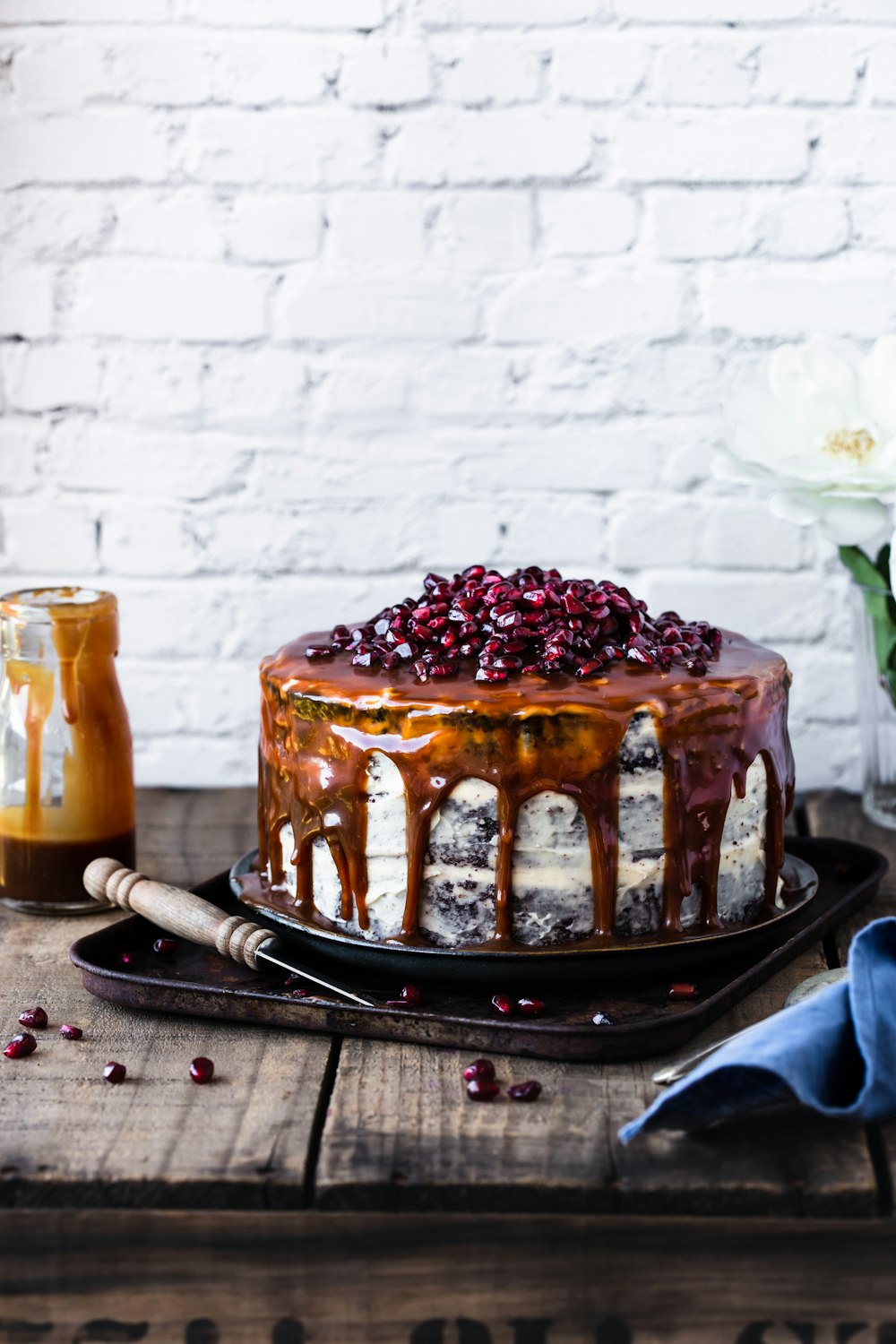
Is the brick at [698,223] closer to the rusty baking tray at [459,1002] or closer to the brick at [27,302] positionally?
the brick at [27,302]

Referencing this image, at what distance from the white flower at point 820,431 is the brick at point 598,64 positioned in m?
0.55

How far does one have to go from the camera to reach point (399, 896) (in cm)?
132

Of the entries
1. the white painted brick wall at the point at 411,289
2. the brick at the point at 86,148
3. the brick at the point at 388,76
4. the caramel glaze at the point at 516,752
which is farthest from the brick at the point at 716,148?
the caramel glaze at the point at 516,752

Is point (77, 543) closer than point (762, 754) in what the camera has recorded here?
No

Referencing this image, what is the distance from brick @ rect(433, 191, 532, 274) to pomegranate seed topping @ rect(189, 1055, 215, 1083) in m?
1.32

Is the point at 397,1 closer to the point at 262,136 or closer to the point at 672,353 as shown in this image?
the point at 262,136

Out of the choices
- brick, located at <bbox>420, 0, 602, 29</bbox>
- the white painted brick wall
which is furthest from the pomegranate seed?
brick, located at <bbox>420, 0, 602, 29</bbox>

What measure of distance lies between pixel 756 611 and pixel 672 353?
1.38 ft

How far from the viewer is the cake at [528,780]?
1271 millimetres

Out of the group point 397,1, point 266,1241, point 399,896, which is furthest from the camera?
point 397,1

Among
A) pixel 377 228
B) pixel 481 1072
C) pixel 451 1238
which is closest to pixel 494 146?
pixel 377 228

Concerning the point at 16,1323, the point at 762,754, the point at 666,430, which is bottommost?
the point at 16,1323

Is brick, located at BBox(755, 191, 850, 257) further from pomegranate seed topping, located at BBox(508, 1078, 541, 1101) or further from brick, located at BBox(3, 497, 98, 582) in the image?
pomegranate seed topping, located at BBox(508, 1078, 541, 1101)

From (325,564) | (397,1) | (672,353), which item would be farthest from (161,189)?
(672,353)
